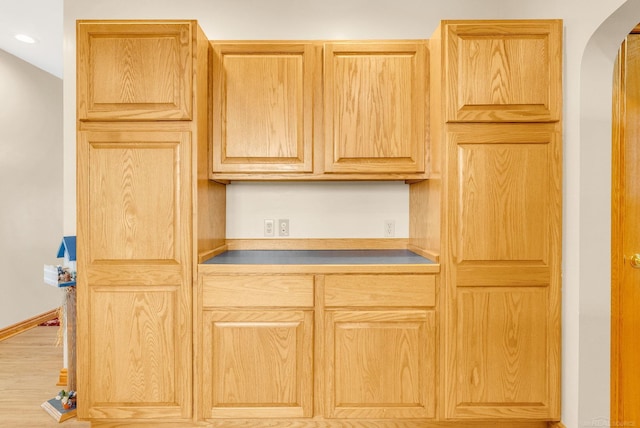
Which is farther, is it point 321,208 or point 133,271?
point 321,208

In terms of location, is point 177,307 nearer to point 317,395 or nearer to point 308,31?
point 317,395

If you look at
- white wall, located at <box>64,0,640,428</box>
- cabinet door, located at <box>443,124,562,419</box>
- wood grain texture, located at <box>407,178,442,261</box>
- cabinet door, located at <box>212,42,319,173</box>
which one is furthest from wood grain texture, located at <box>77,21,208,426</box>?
white wall, located at <box>64,0,640,428</box>

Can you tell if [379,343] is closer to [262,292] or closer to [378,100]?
[262,292]

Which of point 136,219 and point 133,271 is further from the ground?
point 136,219

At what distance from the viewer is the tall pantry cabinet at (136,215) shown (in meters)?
1.89

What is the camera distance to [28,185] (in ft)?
12.9

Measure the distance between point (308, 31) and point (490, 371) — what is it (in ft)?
7.07

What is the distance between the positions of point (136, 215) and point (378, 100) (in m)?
1.36

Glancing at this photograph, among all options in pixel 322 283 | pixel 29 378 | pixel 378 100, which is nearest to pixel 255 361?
pixel 322 283

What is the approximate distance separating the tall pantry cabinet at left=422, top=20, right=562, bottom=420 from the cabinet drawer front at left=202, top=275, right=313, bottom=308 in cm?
67

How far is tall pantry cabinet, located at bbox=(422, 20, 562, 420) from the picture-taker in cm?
190

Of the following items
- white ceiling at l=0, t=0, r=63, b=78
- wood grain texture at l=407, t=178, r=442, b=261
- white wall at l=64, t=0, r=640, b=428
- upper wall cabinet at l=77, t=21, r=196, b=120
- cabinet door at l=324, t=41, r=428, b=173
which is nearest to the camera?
white wall at l=64, t=0, r=640, b=428

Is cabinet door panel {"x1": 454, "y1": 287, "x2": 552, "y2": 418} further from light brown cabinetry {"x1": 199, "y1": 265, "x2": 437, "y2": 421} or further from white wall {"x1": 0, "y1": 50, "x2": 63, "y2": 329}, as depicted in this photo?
white wall {"x1": 0, "y1": 50, "x2": 63, "y2": 329}

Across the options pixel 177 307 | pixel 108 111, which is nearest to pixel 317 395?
pixel 177 307
